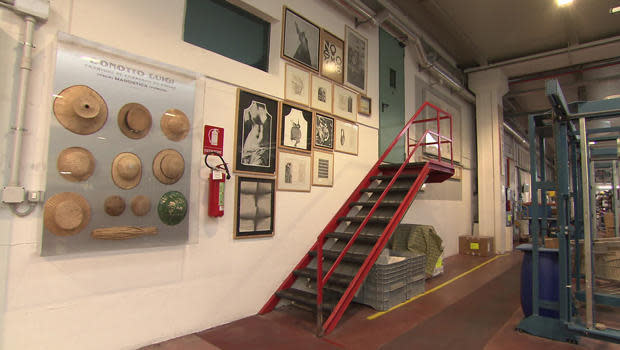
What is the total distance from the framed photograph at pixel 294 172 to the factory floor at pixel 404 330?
1547 millimetres

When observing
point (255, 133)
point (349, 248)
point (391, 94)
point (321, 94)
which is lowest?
point (349, 248)

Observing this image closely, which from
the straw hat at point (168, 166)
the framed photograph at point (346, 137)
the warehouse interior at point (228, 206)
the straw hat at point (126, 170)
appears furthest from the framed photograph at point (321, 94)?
the straw hat at point (126, 170)

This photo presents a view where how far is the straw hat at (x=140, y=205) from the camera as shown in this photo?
296 centimetres

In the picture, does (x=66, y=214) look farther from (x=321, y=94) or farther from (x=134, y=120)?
(x=321, y=94)

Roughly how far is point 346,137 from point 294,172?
1.32 metres

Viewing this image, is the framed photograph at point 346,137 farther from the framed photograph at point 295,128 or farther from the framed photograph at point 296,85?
the framed photograph at point 296,85

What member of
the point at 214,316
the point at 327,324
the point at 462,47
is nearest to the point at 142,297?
the point at 214,316

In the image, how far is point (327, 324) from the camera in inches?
135

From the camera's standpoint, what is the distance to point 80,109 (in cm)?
266

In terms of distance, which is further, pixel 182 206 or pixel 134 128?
pixel 182 206

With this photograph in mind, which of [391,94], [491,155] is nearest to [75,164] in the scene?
[391,94]

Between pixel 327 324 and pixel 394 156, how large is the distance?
3.92 metres

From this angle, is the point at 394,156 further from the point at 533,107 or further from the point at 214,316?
the point at 533,107

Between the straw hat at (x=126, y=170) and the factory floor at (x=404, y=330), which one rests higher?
the straw hat at (x=126, y=170)
